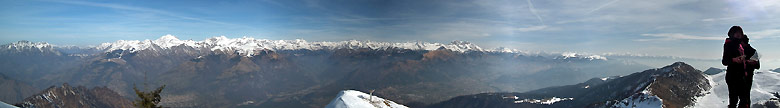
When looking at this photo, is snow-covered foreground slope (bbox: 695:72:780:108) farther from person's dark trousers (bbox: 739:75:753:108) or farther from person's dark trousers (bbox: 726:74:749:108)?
person's dark trousers (bbox: 739:75:753:108)

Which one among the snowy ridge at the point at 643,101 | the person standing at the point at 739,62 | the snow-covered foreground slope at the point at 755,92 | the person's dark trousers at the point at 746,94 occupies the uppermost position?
the person standing at the point at 739,62

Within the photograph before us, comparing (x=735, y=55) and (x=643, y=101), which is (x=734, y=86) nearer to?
(x=735, y=55)

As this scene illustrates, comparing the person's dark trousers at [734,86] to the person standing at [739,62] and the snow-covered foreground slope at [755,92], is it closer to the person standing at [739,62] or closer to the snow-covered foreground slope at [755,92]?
the person standing at [739,62]

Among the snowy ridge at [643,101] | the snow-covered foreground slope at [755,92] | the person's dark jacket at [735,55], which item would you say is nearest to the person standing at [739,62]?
the person's dark jacket at [735,55]

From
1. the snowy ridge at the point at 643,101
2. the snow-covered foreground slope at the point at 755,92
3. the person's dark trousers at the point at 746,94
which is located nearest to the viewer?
the person's dark trousers at the point at 746,94

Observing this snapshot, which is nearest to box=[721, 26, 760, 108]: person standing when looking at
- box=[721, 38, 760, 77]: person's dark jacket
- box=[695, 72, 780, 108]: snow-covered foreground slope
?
box=[721, 38, 760, 77]: person's dark jacket

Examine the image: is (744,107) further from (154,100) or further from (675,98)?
(675,98)
